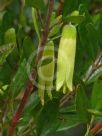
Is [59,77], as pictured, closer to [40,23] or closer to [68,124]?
[40,23]

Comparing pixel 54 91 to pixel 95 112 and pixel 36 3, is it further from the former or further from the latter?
pixel 36 3

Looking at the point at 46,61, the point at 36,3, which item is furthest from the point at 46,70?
the point at 36,3

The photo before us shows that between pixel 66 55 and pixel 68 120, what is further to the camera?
pixel 68 120

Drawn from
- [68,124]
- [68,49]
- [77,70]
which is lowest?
[68,124]

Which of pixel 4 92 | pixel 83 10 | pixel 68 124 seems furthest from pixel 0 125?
pixel 83 10

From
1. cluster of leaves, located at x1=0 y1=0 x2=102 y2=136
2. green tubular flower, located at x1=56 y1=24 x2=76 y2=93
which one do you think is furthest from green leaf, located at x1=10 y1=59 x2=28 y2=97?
green tubular flower, located at x1=56 y1=24 x2=76 y2=93

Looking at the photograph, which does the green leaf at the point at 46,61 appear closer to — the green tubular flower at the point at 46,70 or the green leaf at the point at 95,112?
the green tubular flower at the point at 46,70

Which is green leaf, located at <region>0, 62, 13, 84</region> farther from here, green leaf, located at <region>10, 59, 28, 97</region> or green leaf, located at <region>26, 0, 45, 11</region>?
green leaf, located at <region>26, 0, 45, 11</region>
